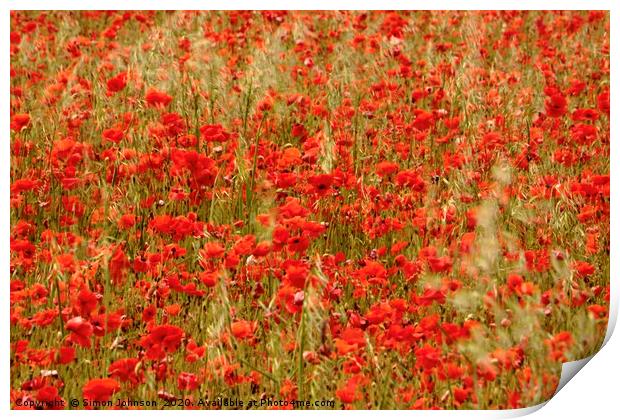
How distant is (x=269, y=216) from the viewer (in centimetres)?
278

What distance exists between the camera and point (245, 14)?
116 inches

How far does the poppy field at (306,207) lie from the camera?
8.73ft

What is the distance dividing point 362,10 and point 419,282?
0.82 m

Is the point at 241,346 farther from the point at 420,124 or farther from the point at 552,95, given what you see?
the point at 552,95

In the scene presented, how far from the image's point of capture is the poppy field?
2.66 metres

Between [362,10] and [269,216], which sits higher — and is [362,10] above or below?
above

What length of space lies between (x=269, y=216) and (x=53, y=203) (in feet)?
1.99

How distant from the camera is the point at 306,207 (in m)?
2.82

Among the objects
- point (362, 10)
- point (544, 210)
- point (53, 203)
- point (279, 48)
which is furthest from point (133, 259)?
point (544, 210)

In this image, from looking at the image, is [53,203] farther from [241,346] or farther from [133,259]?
[241,346]

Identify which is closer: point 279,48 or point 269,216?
point 269,216

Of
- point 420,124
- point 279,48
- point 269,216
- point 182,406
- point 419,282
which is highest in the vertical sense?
point 279,48

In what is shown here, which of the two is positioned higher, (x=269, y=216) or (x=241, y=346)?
(x=269, y=216)

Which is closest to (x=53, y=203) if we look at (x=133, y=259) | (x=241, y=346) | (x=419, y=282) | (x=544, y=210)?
(x=133, y=259)
